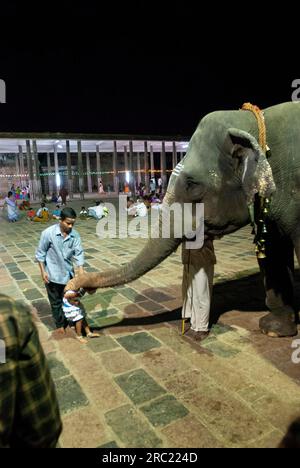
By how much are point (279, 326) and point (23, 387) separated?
132 inches

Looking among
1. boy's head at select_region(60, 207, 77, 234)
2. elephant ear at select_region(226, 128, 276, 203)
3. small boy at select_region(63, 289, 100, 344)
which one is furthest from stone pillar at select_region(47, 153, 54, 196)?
elephant ear at select_region(226, 128, 276, 203)

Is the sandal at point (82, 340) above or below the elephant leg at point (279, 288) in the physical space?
below

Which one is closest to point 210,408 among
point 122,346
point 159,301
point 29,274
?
point 122,346

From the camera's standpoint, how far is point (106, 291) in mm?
5840

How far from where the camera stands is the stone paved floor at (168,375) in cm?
254

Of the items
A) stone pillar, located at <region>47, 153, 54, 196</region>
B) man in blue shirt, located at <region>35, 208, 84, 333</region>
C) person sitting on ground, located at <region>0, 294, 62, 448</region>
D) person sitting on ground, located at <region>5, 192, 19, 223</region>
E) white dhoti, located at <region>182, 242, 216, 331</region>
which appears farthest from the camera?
stone pillar, located at <region>47, 153, 54, 196</region>

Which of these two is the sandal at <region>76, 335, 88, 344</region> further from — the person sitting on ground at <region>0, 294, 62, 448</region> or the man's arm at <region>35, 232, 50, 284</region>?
the person sitting on ground at <region>0, 294, 62, 448</region>

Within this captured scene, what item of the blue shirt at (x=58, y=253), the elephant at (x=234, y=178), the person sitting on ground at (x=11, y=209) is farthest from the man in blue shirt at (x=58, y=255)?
the person sitting on ground at (x=11, y=209)

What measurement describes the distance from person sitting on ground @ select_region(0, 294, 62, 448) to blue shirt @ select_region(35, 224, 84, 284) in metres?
2.95

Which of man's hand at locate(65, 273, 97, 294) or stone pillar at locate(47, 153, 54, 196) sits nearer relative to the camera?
man's hand at locate(65, 273, 97, 294)

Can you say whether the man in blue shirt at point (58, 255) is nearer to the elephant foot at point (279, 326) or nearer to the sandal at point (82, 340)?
the sandal at point (82, 340)

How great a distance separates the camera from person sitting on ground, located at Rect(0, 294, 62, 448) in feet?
3.88

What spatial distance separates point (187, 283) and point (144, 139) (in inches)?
769

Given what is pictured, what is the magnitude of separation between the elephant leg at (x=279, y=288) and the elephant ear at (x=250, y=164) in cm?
100
